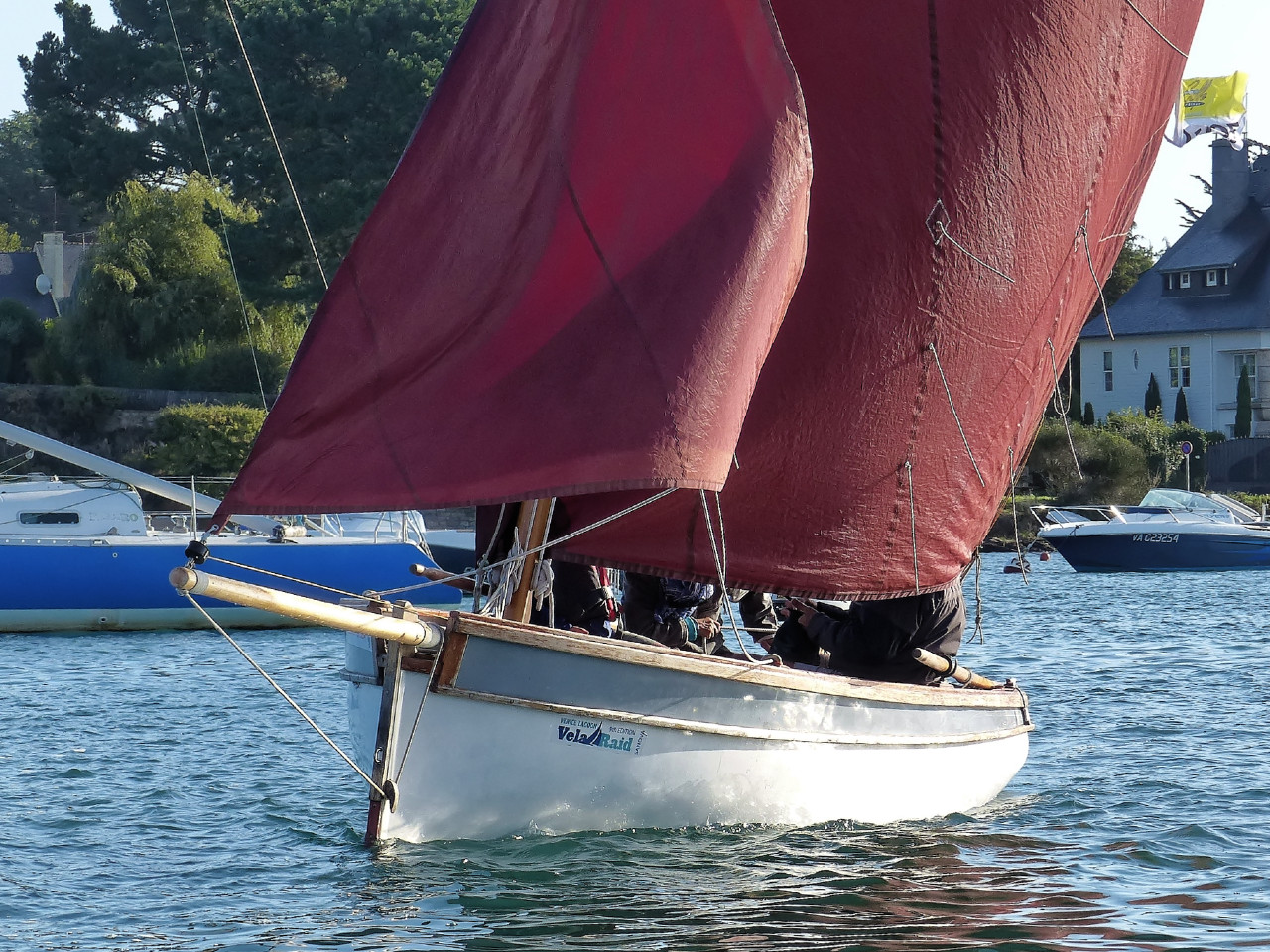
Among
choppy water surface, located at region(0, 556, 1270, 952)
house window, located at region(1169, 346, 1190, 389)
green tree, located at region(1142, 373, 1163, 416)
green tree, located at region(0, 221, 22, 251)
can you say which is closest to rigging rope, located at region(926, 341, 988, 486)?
choppy water surface, located at region(0, 556, 1270, 952)

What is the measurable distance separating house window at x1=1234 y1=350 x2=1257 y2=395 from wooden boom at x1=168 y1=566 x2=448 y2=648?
52388 millimetres

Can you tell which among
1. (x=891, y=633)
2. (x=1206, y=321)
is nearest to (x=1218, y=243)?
(x=1206, y=321)

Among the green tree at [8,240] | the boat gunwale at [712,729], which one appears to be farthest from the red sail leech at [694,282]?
the green tree at [8,240]

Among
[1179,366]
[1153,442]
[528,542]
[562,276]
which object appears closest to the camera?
[562,276]

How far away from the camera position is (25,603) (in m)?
22.5

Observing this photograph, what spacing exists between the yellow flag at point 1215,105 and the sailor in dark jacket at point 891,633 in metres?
52.1

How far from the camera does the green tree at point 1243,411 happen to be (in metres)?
54.1

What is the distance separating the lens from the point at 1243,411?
54.2m

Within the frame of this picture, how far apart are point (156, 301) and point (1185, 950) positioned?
4163 centimetres

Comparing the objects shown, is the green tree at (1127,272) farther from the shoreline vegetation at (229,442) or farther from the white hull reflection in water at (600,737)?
the white hull reflection in water at (600,737)

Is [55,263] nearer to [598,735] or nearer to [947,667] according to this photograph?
[947,667]

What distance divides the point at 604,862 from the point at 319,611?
2.14 m

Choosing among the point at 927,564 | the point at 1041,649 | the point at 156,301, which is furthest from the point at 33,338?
the point at 927,564

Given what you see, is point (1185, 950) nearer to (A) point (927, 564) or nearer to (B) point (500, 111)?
(A) point (927, 564)
